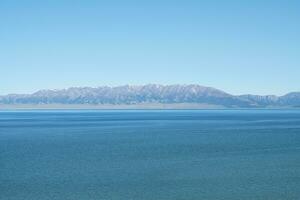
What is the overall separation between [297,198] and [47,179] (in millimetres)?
17660

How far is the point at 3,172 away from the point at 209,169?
1681 cm

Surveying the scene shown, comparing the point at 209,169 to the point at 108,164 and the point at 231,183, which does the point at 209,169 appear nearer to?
the point at 231,183

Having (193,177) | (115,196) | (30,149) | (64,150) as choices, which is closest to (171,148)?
(64,150)

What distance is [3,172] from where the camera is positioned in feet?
127

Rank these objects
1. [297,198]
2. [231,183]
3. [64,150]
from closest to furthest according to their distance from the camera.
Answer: [297,198]
[231,183]
[64,150]

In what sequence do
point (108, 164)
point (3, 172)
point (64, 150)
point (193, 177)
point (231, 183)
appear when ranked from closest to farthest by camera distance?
point (231, 183) → point (193, 177) → point (3, 172) → point (108, 164) → point (64, 150)

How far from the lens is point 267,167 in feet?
133

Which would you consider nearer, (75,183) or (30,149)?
(75,183)

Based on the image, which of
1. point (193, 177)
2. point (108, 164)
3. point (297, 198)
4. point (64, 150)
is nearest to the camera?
point (297, 198)

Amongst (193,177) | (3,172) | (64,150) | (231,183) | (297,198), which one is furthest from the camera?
(64,150)

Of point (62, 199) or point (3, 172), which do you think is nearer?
point (62, 199)

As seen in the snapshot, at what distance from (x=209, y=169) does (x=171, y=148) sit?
694 inches

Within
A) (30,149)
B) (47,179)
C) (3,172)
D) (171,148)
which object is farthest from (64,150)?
(47,179)

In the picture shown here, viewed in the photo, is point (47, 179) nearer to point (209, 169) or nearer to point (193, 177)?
point (193, 177)
